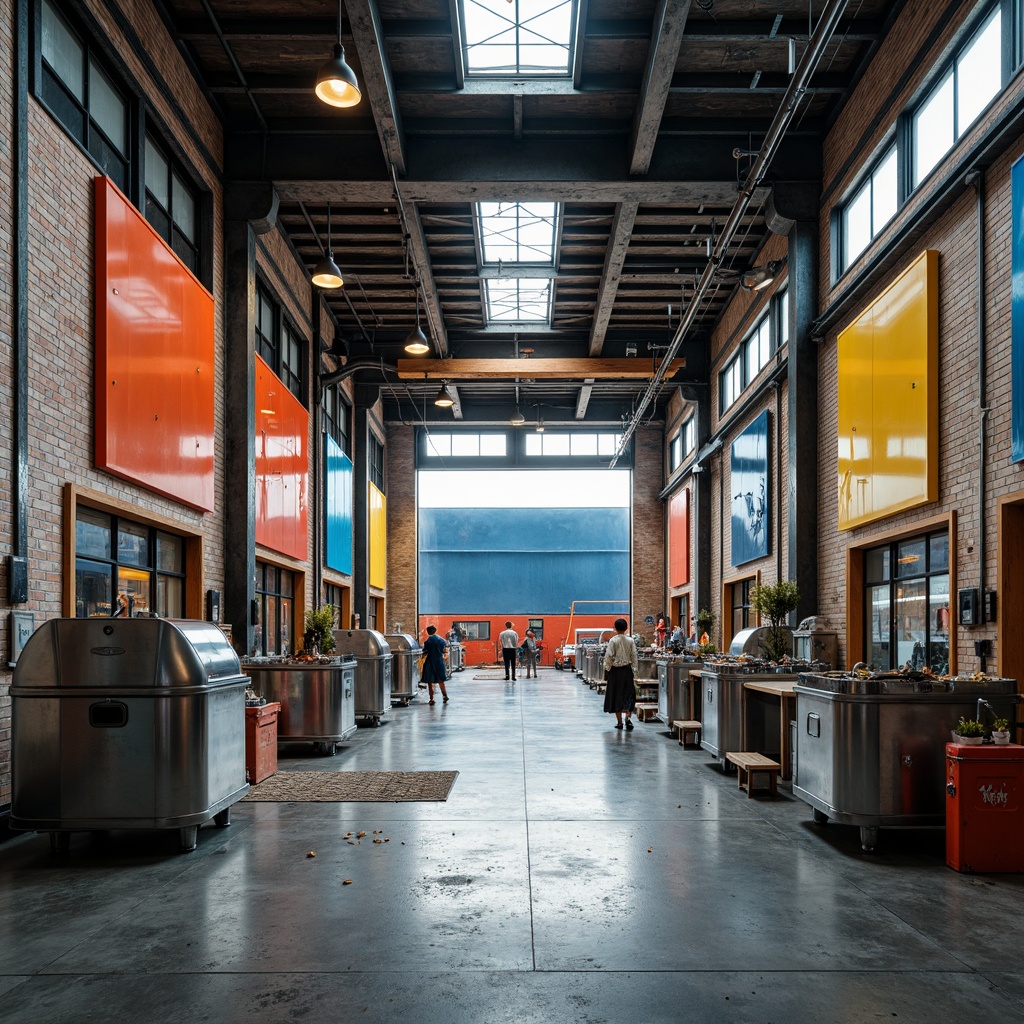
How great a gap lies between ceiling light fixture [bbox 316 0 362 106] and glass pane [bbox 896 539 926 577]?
24.1ft

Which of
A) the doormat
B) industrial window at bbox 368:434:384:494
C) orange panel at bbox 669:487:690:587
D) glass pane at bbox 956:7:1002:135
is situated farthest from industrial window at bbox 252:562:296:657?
orange panel at bbox 669:487:690:587

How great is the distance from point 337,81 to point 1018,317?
19.8 feet

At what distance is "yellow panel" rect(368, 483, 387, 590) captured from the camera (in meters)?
25.1

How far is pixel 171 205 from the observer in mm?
11086

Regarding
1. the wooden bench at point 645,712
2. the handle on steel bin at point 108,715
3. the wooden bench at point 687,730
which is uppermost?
the handle on steel bin at point 108,715

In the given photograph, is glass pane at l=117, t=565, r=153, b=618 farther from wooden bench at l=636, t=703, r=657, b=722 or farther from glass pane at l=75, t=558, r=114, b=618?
wooden bench at l=636, t=703, r=657, b=722

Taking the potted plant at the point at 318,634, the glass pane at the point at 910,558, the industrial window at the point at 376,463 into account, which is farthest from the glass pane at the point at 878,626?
the industrial window at the point at 376,463

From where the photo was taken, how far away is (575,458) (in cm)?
3025

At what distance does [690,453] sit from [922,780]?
18.1 m

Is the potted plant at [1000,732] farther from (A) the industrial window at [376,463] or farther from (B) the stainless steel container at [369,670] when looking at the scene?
(A) the industrial window at [376,463]

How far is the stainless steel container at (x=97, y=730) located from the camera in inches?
245

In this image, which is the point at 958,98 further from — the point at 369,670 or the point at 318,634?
the point at 369,670

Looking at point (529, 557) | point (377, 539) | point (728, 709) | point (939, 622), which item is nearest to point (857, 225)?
point (939, 622)

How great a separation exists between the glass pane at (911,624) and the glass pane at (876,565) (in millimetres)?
450
